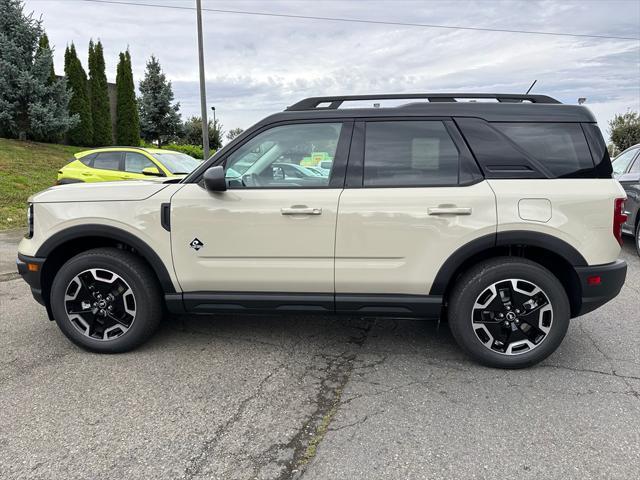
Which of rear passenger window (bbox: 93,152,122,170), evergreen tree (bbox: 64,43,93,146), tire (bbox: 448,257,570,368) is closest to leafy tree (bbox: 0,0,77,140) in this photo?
evergreen tree (bbox: 64,43,93,146)

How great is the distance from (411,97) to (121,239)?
92.7 inches

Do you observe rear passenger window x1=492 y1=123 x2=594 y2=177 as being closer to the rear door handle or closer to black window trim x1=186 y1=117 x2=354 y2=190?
the rear door handle

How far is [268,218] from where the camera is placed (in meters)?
3.33

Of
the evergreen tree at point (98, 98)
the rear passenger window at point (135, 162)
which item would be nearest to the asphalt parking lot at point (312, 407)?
the rear passenger window at point (135, 162)

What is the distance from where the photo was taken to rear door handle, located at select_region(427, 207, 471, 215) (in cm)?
321

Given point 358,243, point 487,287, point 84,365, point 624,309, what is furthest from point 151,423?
point 624,309

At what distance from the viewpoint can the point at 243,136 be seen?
3.45 m

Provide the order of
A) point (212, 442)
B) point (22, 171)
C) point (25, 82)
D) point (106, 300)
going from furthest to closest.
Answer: point (25, 82) < point (22, 171) < point (106, 300) < point (212, 442)

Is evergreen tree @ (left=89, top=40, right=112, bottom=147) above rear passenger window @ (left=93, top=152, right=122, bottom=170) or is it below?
above

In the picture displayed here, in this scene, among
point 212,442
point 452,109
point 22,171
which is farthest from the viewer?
point 22,171

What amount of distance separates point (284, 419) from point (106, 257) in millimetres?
1816

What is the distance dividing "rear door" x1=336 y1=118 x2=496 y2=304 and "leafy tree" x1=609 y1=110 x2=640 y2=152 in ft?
117

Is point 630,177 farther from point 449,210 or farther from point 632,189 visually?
point 449,210

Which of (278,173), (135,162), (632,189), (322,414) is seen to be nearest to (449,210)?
(278,173)
